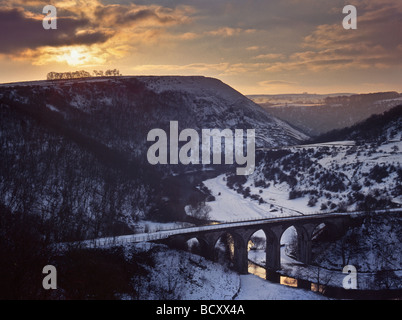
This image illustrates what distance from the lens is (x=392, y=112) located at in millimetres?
150125

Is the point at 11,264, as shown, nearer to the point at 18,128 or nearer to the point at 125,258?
the point at 125,258

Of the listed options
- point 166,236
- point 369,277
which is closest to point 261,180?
point 369,277

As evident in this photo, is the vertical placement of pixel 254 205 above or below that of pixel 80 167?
below

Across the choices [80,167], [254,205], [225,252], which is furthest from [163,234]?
[80,167]

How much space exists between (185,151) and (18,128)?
3181 inches

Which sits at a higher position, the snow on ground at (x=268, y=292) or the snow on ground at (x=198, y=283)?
the snow on ground at (x=198, y=283)

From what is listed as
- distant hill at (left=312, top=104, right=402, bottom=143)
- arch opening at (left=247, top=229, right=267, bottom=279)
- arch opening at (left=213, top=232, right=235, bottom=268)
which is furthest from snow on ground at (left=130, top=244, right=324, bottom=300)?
distant hill at (left=312, top=104, right=402, bottom=143)

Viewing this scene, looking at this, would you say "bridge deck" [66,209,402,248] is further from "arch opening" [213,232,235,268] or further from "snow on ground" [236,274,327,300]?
→ "snow on ground" [236,274,327,300]

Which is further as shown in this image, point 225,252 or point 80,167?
point 80,167

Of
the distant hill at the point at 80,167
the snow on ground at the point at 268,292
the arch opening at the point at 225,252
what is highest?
the distant hill at the point at 80,167

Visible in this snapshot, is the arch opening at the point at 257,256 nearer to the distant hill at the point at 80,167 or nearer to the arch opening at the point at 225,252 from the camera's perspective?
the arch opening at the point at 225,252

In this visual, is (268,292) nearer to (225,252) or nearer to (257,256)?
(257,256)

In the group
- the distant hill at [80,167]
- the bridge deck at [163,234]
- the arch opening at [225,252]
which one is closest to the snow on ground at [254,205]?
the distant hill at [80,167]

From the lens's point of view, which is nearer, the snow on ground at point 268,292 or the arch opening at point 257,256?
the snow on ground at point 268,292
